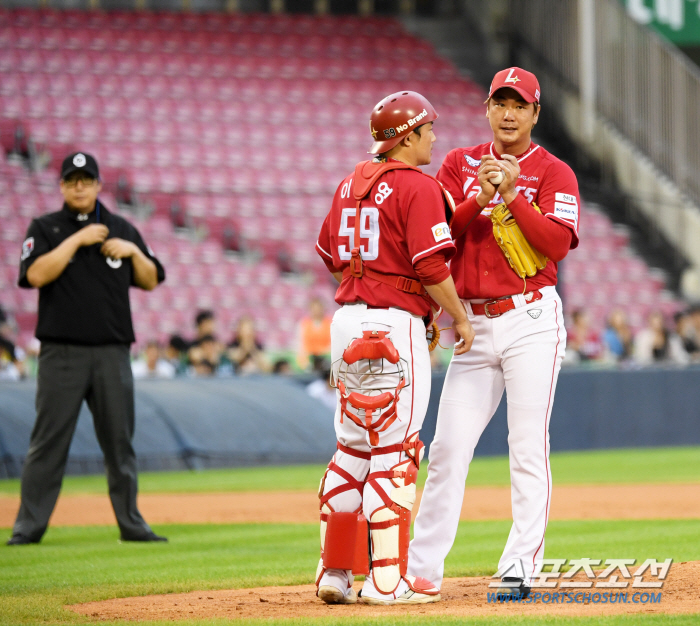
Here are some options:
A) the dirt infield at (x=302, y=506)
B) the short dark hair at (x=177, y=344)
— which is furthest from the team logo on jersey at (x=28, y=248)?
the short dark hair at (x=177, y=344)

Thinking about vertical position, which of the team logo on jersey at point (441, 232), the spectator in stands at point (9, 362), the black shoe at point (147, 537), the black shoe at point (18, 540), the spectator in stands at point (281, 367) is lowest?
the spectator in stands at point (281, 367)

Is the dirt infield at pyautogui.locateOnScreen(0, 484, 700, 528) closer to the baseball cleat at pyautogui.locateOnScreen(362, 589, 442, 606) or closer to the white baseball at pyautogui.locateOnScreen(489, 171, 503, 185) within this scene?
the baseball cleat at pyautogui.locateOnScreen(362, 589, 442, 606)

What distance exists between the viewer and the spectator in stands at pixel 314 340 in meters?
14.8

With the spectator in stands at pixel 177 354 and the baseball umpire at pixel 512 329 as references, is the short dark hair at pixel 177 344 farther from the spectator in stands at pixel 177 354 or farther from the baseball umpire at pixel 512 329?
the baseball umpire at pixel 512 329

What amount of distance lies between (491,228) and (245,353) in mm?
9886

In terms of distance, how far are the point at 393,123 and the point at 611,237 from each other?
1864cm

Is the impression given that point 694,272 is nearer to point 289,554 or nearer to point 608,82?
point 608,82

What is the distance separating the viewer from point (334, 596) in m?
4.70

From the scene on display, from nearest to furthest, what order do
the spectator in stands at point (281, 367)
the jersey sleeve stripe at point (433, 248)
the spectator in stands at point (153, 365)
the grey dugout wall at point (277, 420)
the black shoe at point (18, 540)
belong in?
the jersey sleeve stripe at point (433, 248) → the black shoe at point (18, 540) → the grey dugout wall at point (277, 420) → the spectator in stands at point (153, 365) → the spectator in stands at point (281, 367)

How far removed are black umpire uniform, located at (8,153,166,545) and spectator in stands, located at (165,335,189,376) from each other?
275 inches

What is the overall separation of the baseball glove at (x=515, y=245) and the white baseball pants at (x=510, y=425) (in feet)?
0.51

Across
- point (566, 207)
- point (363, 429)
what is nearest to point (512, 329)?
point (566, 207)

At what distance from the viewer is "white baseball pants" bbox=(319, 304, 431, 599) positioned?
4680mm

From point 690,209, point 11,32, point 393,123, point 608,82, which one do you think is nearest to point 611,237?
point 690,209
